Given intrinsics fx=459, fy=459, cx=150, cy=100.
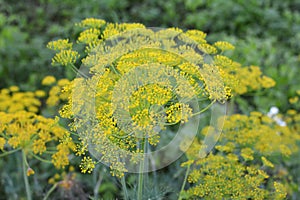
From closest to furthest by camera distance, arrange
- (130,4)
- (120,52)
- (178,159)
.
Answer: (120,52)
(178,159)
(130,4)

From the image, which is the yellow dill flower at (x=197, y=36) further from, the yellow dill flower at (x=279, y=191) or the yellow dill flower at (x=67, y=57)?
the yellow dill flower at (x=279, y=191)

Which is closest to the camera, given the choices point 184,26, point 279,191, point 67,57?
point 67,57

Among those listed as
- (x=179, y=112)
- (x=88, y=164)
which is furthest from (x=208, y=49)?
(x=88, y=164)

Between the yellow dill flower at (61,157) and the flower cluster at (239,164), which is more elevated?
the yellow dill flower at (61,157)

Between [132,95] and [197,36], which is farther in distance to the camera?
[197,36]

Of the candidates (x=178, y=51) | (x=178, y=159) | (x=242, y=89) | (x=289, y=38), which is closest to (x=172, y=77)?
(x=178, y=51)

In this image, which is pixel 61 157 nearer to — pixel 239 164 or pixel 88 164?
pixel 88 164

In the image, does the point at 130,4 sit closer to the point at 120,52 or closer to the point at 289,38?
the point at 289,38

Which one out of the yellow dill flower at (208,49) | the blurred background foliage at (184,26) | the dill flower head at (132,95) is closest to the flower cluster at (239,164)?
the dill flower head at (132,95)

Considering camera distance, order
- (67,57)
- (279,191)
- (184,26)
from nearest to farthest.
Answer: (67,57)
(279,191)
(184,26)
